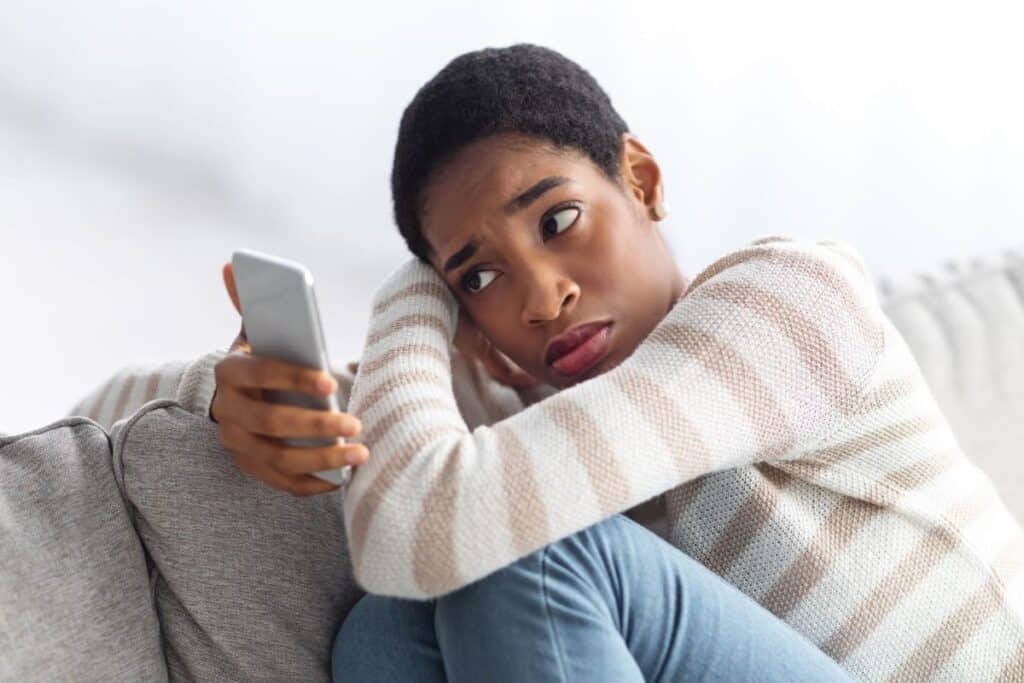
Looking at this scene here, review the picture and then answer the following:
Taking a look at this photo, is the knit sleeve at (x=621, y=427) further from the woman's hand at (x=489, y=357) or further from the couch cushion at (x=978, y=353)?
the couch cushion at (x=978, y=353)

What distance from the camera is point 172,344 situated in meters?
1.73

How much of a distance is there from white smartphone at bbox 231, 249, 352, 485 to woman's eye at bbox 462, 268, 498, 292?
0.87 ft

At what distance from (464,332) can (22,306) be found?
0.81 metres

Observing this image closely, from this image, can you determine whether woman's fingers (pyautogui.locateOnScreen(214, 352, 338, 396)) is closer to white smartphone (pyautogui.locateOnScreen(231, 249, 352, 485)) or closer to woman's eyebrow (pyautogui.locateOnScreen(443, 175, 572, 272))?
white smartphone (pyautogui.locateOnScreen(231, 249, 352, 485))

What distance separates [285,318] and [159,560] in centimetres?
30

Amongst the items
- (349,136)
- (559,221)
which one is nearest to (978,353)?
(559,221)

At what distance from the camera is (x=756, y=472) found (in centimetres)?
93

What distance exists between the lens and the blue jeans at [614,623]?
0.81 meters

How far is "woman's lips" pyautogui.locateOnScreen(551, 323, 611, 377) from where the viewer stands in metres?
1.05

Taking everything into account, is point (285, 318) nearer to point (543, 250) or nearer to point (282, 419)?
point (282, 419)

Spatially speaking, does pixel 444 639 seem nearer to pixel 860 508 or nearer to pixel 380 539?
pixel 380 539

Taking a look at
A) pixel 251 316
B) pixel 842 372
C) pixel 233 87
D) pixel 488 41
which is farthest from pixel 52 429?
pixel 488 41

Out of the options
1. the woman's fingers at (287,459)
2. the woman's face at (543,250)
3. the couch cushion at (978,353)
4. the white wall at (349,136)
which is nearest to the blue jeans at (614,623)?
the woman's fingers at (287,459)

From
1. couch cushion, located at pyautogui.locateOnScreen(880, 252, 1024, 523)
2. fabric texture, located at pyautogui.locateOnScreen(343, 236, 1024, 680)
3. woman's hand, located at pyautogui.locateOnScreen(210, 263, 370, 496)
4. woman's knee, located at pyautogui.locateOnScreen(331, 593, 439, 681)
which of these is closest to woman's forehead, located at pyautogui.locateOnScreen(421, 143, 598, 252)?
fabric texture, located at pyautogui.locateOnScreen(343, 236, 1024, 680)
